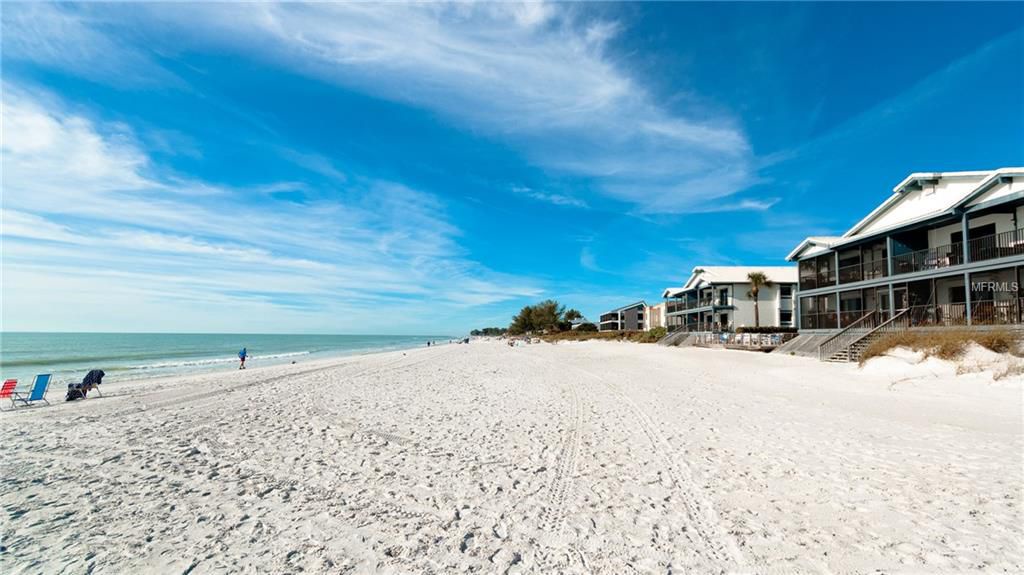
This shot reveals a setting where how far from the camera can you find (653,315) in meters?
68.8

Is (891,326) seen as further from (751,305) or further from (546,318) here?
(546,318)

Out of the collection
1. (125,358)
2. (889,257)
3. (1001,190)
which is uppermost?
(1001,190)

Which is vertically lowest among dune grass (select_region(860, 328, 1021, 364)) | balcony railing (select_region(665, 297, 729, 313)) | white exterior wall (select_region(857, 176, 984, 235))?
dune grass (select_region(860, 328, 1021, 364))

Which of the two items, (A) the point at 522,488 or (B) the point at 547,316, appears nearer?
(A) the point at 522,488

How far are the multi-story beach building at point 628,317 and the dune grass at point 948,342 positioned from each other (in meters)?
59.0

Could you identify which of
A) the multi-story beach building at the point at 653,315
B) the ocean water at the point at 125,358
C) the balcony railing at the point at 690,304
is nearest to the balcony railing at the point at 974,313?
the balcony railing at the point at 690,304

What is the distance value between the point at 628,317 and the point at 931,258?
5903 cm

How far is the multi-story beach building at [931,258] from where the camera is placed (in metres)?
16.9

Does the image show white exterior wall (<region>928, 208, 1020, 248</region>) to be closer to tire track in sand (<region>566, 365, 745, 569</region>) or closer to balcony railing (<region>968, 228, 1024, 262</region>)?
balcony railing (<region>968, 228, 1024, 262</region>)

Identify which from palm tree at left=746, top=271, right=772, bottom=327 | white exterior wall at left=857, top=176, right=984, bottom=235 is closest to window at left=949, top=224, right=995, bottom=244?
white exterior wall at left=857, top=176, right=984, bottom=235

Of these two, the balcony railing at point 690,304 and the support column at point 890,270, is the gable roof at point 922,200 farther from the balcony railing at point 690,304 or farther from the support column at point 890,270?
the balcony railing at point 690,304

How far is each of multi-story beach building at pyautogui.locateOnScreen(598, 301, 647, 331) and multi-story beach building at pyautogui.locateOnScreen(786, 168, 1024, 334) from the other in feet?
158

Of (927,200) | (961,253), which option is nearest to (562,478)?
(961,253)

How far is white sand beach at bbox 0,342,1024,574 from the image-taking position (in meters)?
3.82
